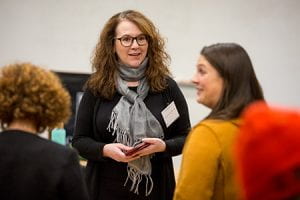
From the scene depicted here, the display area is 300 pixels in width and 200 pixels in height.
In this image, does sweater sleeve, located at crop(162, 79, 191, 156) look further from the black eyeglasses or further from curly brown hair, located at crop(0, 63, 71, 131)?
curly brown hair, located at crop(0, 63, 71, 131)

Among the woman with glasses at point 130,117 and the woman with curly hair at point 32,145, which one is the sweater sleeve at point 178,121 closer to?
the woman with glasses at point 130,117

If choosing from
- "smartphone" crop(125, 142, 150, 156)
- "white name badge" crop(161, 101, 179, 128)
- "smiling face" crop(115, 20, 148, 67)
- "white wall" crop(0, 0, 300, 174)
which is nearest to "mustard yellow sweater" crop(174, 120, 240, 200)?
"smartphone" crop(125, 142, 150, 156)

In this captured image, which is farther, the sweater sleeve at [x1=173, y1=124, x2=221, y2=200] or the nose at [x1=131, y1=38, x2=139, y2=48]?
the nose at [x1=131, y1=38, x2=139, y2=48]

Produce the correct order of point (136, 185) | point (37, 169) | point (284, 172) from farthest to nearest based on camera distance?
point (136, 185) → point (37, 169) → point (284, 172)

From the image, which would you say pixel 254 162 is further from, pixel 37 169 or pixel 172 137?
pixel 172 137

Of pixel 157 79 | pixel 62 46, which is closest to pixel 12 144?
pixel 157 79

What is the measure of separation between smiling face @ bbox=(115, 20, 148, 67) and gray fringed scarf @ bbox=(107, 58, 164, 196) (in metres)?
0.04

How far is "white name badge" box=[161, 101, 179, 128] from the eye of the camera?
2287 millimetres

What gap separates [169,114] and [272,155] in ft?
4.32

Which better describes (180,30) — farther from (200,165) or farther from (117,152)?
(200,165)

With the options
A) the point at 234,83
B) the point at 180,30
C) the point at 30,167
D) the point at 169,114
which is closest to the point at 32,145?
the point at 30,167

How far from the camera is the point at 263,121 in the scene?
1.00 meters

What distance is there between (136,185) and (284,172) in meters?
1.34

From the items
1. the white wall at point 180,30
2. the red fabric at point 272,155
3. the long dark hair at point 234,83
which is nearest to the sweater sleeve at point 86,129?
the long dark hair at point 234,83
